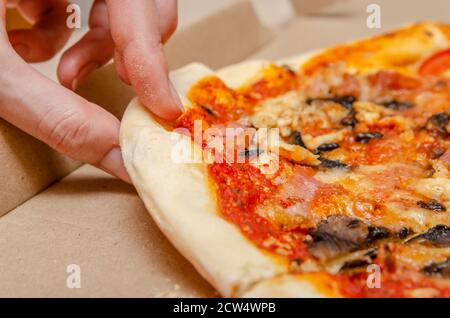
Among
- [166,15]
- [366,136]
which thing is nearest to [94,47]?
[166,15]

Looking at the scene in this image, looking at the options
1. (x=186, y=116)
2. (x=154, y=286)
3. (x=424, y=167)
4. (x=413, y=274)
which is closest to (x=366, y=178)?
(x=424, y=167)

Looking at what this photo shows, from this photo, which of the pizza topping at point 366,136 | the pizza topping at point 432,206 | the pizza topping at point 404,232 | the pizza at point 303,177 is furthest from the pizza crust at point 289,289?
the pizza topping at point 366,136

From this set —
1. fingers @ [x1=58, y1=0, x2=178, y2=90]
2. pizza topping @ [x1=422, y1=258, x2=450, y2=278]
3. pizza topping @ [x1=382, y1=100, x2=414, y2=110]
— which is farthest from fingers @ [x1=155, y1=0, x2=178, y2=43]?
pizza topping @ [x1=422, y1=258, x2=450, y2=278]

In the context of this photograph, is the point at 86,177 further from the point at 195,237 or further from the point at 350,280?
the point at 350,280

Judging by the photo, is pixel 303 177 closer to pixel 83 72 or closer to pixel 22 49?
pixel 83 72

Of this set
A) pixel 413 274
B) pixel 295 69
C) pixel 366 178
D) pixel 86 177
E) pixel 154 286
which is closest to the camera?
pixel 413 274

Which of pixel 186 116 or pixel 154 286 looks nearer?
pixel 154 286

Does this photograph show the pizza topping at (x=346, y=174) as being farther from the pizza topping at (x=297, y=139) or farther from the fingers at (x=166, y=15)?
the fingers at (x=166, y=15)
